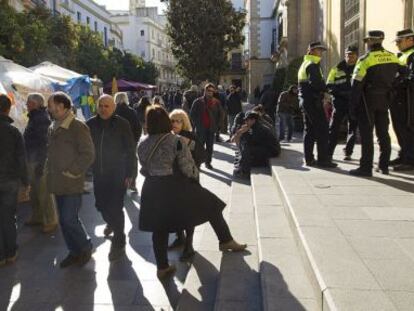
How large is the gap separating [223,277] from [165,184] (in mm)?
934

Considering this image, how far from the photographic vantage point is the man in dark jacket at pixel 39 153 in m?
6.39

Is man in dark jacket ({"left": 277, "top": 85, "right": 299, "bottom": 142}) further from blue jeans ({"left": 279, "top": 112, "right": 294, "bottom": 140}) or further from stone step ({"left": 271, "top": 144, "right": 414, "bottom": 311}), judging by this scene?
stone step ({"left": 271, "top": 144, "right": 414, "bottom": 311})

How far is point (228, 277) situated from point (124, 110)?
14.9 feet

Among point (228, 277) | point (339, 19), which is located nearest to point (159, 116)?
point (228, 277)

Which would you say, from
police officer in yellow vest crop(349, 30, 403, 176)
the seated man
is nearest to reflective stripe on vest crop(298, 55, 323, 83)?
police officer in yellow vest crop(349, 30, 403, 176)

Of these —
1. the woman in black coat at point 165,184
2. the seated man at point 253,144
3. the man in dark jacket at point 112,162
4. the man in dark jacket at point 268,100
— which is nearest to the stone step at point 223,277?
the woman in black coat at point 165,184

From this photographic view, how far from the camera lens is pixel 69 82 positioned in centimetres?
1148

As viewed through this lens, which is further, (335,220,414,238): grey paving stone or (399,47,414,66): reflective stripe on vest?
(399,47,414,66): reflective stripe on vest

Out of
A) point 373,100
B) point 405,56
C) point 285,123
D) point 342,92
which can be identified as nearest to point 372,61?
point 373,100

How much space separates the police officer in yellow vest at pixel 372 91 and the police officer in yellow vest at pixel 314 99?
0.74 metres

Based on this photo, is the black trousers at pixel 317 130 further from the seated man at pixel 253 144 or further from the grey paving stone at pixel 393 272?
the grey paving stone at pixel 393 272

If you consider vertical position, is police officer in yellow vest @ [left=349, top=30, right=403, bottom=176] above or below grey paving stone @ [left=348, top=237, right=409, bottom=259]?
above

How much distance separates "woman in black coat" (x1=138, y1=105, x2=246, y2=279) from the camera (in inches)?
167

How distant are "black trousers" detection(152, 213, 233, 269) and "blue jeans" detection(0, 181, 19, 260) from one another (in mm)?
1697
